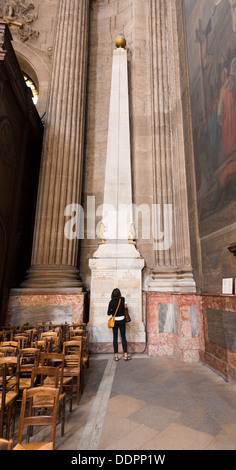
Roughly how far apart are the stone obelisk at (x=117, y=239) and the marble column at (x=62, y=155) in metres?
0.93

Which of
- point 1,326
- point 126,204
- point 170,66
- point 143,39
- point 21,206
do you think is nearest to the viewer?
point 1,326

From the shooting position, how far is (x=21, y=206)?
7.71m

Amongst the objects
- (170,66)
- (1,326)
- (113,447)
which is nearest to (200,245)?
Result: (113,447)

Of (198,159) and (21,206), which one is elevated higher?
(198,159)

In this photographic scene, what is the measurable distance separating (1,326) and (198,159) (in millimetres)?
6918

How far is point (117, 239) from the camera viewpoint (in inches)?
322

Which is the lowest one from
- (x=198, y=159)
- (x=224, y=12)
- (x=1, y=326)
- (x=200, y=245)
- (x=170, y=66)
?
(x=1, y=326)

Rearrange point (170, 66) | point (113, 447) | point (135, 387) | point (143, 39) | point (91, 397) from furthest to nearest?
point (143, 39), point (170, 66), point (135, 387), point (91, 397), point (113, 447)

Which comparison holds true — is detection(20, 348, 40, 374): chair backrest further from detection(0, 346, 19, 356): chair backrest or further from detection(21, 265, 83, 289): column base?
detection(21, 265, 83, 289): column base

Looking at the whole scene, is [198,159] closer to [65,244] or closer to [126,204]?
[126,204]

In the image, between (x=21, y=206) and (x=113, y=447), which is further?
(x=21, y=206)

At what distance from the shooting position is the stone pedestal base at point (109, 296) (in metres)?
6.93

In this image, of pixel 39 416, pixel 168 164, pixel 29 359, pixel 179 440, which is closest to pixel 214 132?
pixel 168 164

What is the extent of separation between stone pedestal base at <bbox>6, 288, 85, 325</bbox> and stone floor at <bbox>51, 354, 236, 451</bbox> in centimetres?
191
